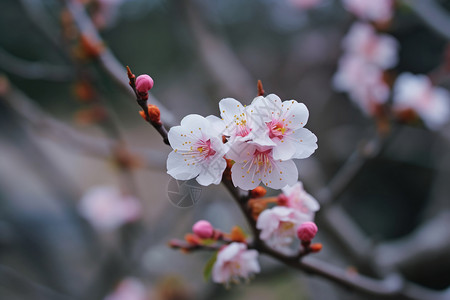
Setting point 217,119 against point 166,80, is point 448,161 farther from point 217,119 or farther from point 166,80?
point 166,80

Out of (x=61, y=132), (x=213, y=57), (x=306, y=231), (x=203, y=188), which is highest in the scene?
(x=213, y=57)

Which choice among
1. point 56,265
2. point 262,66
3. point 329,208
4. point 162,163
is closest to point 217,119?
point 329,208

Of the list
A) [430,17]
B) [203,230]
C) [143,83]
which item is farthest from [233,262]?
[430,17]

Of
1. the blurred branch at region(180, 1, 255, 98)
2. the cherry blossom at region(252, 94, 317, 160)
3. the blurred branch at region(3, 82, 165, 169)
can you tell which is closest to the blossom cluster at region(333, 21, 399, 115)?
the blurred branch at region(180, 1, 255, 98)

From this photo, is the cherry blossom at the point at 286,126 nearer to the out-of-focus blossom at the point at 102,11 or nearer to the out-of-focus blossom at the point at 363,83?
the out-of-focus blossom at the point at 363,83

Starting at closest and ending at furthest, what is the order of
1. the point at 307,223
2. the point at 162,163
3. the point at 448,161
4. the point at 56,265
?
the point at 307,223 < the point at 162,163 < the point at 56,265 < the point at 448,161

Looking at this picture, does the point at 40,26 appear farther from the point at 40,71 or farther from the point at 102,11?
the point at 102,11

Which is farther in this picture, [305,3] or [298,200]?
[305,3]
